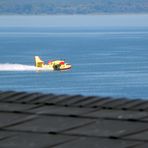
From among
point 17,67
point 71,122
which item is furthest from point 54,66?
point 71,122

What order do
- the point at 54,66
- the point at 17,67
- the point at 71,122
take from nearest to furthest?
the point at 71,122
the point at 17,67
the point at 54,66

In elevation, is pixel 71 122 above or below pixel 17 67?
above

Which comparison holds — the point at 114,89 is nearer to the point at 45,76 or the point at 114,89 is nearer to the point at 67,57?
the point at 45,76

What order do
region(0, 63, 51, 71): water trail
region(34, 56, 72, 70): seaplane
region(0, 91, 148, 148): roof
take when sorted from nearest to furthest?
region(0, 91, 148, 148): roof < region(0, 63, 51, 71): water trail < region(34, 56, 72, 70): seaplane

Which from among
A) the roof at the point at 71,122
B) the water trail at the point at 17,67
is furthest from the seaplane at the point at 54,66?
the roof at the point at 71,122

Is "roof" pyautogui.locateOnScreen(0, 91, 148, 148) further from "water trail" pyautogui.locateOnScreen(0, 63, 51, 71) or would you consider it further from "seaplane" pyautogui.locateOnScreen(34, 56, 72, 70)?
"seaplane" pyautogui.locateOnScreen(34, 56, 72, 70)

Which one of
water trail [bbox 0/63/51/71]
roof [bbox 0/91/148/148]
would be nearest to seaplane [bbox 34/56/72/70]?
water trail [bbox 0/63/51/71]

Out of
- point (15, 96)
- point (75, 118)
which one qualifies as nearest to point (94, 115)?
point (75, 118)

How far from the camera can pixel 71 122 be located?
10.1 meters

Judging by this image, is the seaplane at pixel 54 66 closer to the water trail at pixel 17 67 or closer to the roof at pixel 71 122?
the water trail at pixel 17 67

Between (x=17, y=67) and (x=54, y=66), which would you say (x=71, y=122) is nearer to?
(x=17, y=67)

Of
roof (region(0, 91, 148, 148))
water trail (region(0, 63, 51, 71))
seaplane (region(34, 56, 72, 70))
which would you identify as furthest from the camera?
seaplane (region(34, 56, 72, 70))

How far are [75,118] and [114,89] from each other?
74924mm

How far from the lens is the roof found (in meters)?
9.09
